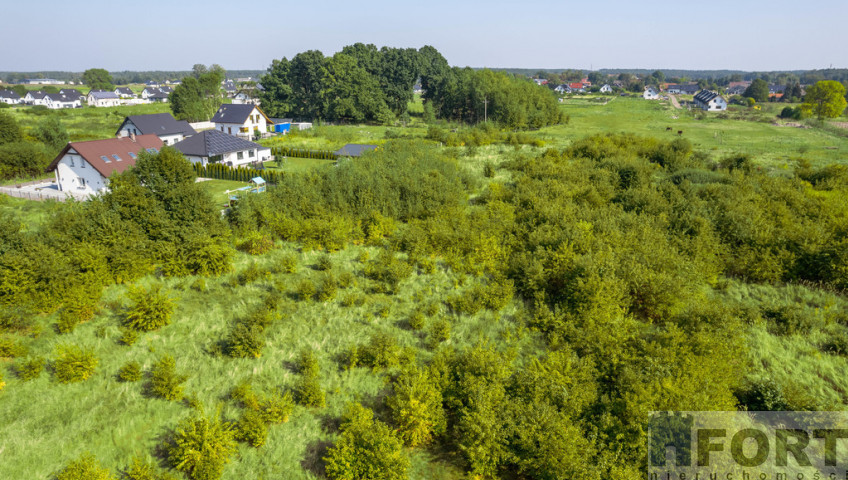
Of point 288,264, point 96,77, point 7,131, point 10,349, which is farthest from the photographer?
point 96,77

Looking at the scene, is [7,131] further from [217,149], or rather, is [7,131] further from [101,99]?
[101,99]

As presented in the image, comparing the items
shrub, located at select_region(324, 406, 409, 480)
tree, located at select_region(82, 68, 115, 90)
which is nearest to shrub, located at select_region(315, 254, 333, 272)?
shrub, located at select_region(324, 406, 409, 480)

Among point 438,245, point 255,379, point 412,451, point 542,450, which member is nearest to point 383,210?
point 438,245

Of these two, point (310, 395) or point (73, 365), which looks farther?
point (73, 365)

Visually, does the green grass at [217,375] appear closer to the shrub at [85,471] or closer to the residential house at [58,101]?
the shrub at [85,471]

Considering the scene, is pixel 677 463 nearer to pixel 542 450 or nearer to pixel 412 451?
pixel 542 450

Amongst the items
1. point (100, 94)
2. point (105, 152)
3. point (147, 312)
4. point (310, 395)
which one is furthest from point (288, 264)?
point (100, 94)
